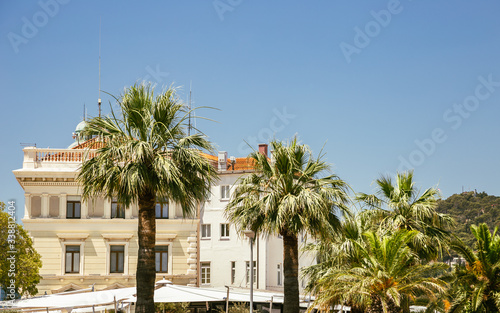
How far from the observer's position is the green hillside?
121031 millimetres

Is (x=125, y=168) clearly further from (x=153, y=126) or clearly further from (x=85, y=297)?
(x=85, y=297)

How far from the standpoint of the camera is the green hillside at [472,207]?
121031 mm

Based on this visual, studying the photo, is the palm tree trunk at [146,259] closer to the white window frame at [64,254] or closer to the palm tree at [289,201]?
the palm tree at [289,201]

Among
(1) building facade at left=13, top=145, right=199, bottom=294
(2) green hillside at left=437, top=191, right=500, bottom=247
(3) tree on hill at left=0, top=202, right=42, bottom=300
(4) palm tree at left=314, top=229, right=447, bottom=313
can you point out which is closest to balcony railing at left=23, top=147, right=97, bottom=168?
(1) building facade at left=13, top=145, right=199, bottom=294

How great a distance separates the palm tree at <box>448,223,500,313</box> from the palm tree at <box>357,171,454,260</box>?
15.9 ft

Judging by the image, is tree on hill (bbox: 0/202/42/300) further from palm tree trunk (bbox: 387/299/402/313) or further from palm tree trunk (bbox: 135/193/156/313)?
palm tree trunk (bbox: 387/299/402/313)

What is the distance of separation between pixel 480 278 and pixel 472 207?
109 m

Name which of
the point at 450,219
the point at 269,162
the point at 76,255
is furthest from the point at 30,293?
the point at 450,219

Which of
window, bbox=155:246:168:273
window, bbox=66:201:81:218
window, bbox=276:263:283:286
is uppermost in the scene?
window, bbox=66:201:81:218

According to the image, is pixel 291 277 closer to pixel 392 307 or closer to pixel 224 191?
pixel 392 307

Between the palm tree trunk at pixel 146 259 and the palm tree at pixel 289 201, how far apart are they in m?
5.09

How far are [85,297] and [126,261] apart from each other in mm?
18637

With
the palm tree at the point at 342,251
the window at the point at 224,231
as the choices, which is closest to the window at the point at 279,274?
the window at the point at 224,231

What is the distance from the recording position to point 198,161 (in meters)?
24.8
